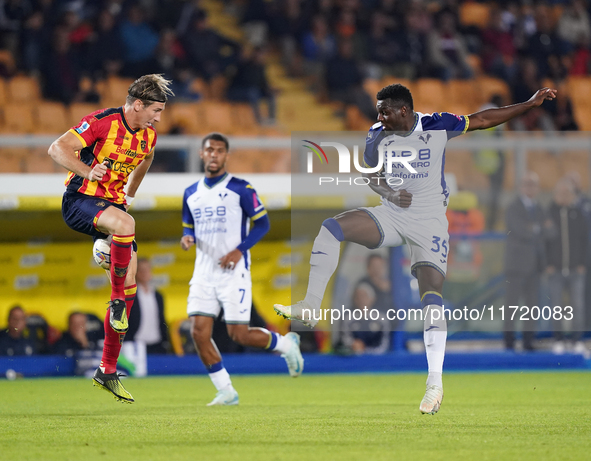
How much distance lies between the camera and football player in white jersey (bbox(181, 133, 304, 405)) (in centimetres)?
819

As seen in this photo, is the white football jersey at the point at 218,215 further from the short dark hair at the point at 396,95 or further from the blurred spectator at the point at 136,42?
the blurred spectator at the point at 136,42

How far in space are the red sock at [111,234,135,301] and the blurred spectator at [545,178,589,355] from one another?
7.01m

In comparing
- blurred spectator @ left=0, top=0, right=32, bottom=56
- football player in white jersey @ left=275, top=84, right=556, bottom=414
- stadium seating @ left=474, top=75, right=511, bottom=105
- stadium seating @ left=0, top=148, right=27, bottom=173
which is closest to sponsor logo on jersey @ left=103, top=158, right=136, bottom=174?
football player in white jersey @ left=275, top=84, right=556, bottom=414

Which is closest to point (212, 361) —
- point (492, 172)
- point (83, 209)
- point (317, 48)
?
point (83, 209)

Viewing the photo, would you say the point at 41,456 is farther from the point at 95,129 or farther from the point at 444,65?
the point at 444,65

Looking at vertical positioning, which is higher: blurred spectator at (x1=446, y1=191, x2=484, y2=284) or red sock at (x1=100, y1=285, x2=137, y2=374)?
blurred spectator at (x1=446, y1=191, x2=484, y2=284)

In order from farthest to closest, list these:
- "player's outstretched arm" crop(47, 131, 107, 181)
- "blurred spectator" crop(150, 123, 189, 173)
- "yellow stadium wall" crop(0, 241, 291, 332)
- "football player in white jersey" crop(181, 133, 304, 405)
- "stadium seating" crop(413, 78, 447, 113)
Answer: "stadium seating" crop(413, 78, 447, 113), "yellow stadium wall" crop(0, 241, 291, 332), "blurred spectator" crop(150, 123, 189, 173), "football player in white jersey" crop(181, 133, 304, 405), "player's outstretched arm" crop(47, 131, 107, 181)

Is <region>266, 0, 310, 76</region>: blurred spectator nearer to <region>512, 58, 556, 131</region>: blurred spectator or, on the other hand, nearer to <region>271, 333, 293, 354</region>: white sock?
<region>512, 58, 556, 131</region>: blurred spectator

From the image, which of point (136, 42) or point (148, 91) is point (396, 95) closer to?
point (148, 91)

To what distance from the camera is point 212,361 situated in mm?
7984

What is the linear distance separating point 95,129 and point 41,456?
8.98 feet

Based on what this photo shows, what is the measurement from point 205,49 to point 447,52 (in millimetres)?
5058

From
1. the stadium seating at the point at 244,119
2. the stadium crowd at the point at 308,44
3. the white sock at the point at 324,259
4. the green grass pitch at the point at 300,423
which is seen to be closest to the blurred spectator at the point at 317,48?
the stadium crowd at the point at 308,44

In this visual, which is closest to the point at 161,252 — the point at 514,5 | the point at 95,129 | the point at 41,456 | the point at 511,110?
the point at 95,129
